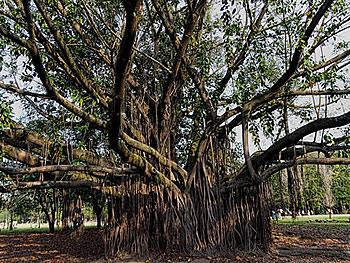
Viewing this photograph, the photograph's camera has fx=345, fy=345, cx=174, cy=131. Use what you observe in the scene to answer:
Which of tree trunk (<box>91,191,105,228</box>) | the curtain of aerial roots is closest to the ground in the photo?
the curtain of aerial roots

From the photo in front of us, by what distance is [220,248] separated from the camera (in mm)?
6504

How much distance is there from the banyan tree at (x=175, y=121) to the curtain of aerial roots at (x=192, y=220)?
0.8 inches

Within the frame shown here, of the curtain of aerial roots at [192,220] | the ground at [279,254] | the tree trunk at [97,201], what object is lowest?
the ground at [279,254]

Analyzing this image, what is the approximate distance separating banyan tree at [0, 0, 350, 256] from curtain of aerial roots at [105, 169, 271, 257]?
20mm

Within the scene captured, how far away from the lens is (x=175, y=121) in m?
8.09

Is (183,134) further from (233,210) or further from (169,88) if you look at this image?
(233,210)

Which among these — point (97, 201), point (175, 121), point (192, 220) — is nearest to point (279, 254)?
point (192, 220)

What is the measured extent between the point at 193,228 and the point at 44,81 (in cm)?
383

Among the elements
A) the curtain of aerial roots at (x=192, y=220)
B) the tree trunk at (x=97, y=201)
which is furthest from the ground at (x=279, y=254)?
the tree trunk at (x=97, y=201)

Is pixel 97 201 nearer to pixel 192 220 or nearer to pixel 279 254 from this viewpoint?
pixel 192 220

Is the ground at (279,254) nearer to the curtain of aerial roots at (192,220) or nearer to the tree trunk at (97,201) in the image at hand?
the curtain of aerial roots at (192,220)

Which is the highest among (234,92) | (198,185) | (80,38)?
(80,38)

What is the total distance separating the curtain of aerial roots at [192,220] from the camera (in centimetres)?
655

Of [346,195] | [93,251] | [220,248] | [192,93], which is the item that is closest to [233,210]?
[220,248]
